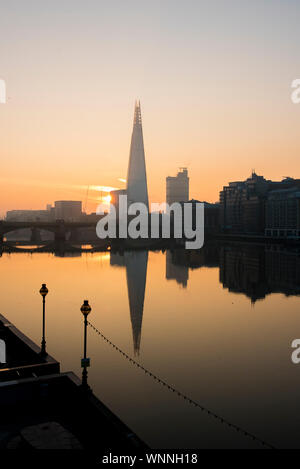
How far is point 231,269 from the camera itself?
8294cm

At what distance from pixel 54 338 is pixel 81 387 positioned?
49.6 feet

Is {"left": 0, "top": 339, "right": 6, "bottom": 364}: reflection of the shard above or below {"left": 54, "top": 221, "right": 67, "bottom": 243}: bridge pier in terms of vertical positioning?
below

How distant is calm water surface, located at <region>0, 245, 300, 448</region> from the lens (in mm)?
18750

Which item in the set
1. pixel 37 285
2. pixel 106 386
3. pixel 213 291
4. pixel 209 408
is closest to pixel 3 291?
pixel 37 285

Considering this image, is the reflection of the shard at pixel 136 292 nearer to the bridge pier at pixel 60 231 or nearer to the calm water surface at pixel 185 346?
the calm water surface at pixel 185 346

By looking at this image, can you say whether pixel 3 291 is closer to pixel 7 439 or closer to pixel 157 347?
pixel 157 347

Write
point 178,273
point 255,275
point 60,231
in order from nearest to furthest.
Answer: point 255,275 → point 178,273 → point 60,231

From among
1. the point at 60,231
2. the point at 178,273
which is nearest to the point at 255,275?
the point at 178,273

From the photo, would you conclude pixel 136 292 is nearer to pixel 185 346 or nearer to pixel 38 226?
pixel 185 346

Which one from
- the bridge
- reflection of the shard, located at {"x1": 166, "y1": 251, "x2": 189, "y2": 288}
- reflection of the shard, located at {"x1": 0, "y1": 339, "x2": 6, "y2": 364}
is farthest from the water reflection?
the bridge

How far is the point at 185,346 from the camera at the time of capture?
2997cm

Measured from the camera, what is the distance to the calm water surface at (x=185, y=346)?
1875 cm

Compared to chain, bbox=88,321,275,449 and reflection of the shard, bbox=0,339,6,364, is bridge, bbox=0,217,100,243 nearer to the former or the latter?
reflection of the shard, bbox=0,339,6,364

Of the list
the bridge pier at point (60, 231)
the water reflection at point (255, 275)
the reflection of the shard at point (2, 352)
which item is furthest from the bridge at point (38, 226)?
the reflection of the shard at point (2, 352)
